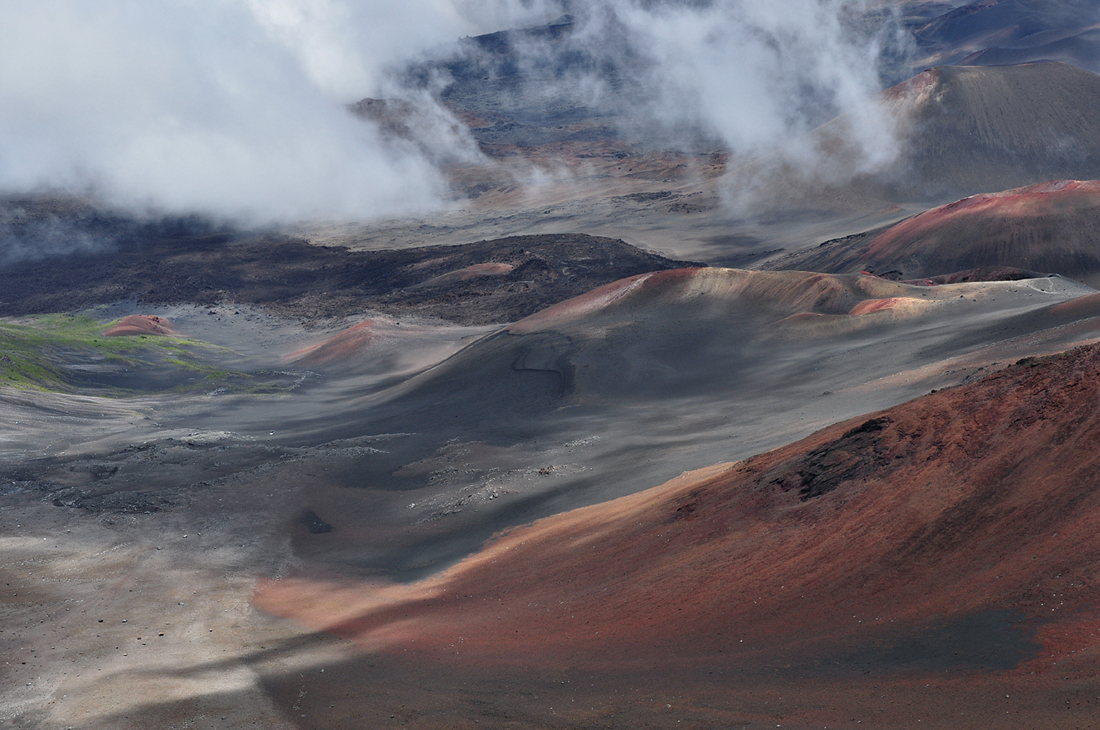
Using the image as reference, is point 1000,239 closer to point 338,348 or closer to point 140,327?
point 338,348

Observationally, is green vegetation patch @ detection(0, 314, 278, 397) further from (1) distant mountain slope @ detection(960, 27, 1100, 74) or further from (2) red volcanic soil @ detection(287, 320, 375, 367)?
(1) distant mountain slope @ detection(960, 27, 1100, 74)

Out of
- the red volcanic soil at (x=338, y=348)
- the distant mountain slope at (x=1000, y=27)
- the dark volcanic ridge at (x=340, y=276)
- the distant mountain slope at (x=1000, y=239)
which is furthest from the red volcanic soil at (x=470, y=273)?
the distant mountain slope at (x=1000, y=27)

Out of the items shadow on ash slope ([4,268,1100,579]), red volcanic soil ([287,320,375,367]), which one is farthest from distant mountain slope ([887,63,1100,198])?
red volcanic soil ([287,320,375,367])

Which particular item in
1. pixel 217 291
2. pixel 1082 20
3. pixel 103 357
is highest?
pixel 1082 20

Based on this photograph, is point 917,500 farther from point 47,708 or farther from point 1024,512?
point 47,708

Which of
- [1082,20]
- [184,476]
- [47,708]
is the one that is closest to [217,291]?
[184,476]

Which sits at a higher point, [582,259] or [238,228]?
[238,228]

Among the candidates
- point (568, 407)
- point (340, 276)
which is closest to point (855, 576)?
point (568, 407)
